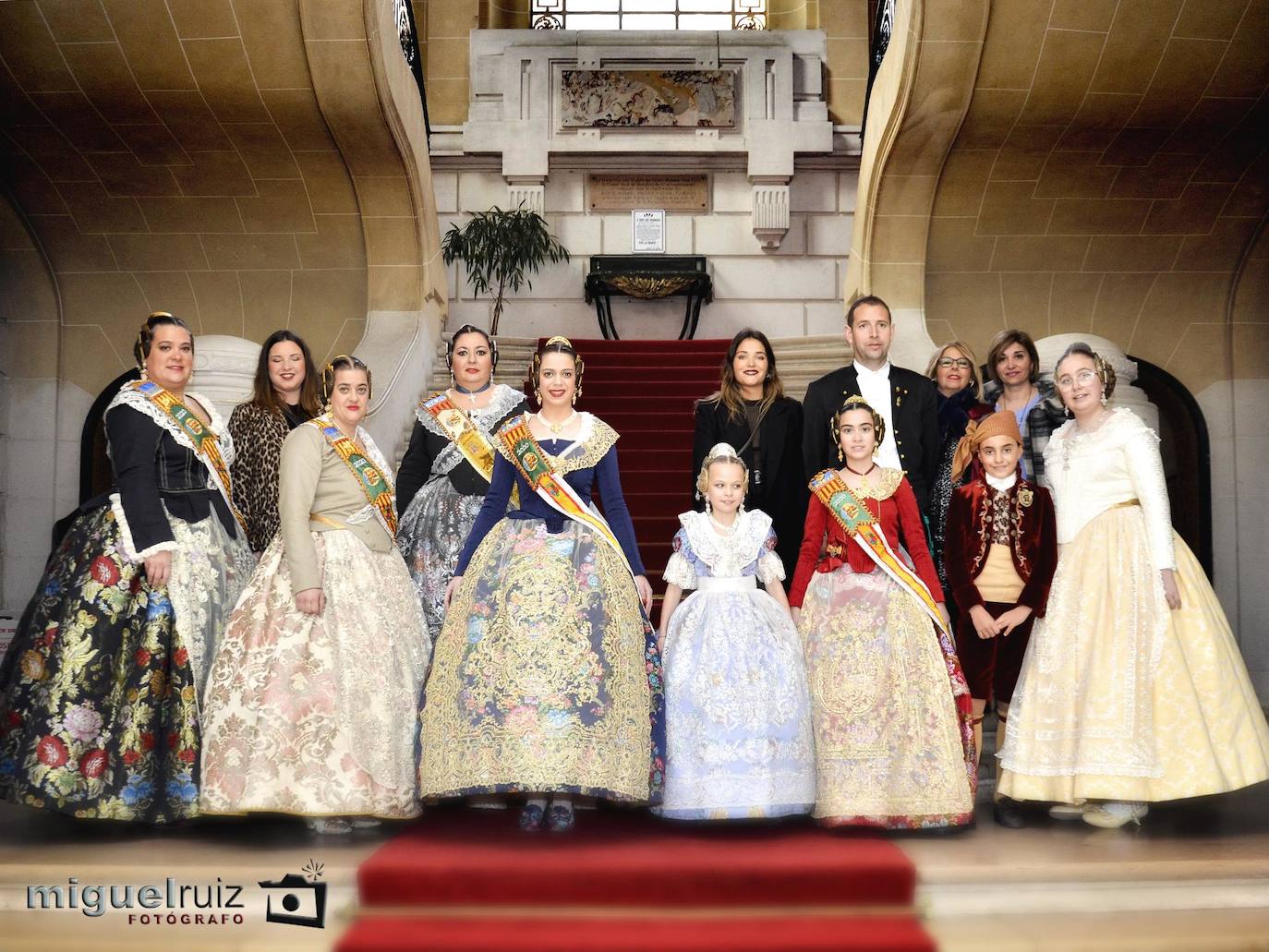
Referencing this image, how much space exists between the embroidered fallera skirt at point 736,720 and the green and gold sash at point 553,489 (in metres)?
0.35

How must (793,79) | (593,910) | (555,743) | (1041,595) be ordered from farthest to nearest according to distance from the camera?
(793,79)
(1041,595)
(555,743)
(593,910)

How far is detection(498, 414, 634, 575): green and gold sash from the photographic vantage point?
372 cm

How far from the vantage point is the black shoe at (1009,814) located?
3.87 meters

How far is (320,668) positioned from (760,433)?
5.91 ft

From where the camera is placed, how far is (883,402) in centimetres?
454

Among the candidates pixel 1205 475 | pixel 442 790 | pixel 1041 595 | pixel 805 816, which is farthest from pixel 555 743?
pixel 1205 475

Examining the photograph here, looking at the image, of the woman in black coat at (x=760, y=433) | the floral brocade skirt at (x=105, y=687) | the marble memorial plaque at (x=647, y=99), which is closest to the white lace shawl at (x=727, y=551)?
the woman in black coat at (x=760, y=433)

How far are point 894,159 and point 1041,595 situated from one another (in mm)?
4416

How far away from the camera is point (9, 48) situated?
680 cm

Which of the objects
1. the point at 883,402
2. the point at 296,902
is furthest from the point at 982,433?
the point at 296,902

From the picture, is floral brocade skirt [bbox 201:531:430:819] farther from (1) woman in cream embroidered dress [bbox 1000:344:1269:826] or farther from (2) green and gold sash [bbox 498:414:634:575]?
(1) woman in cream embroidered dress [bbox 1000:344:1269:826]

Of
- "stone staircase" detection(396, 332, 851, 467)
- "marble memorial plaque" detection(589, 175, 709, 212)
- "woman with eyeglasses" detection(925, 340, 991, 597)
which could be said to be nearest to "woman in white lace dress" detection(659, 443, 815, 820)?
"woman with eyeglasses" detection(925, 340, 991, 597)

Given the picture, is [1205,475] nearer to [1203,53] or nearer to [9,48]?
[1203,53]

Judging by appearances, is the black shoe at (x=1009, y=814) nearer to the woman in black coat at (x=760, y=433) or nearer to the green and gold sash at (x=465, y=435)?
the woman in black coat at (x=760, y=433)
